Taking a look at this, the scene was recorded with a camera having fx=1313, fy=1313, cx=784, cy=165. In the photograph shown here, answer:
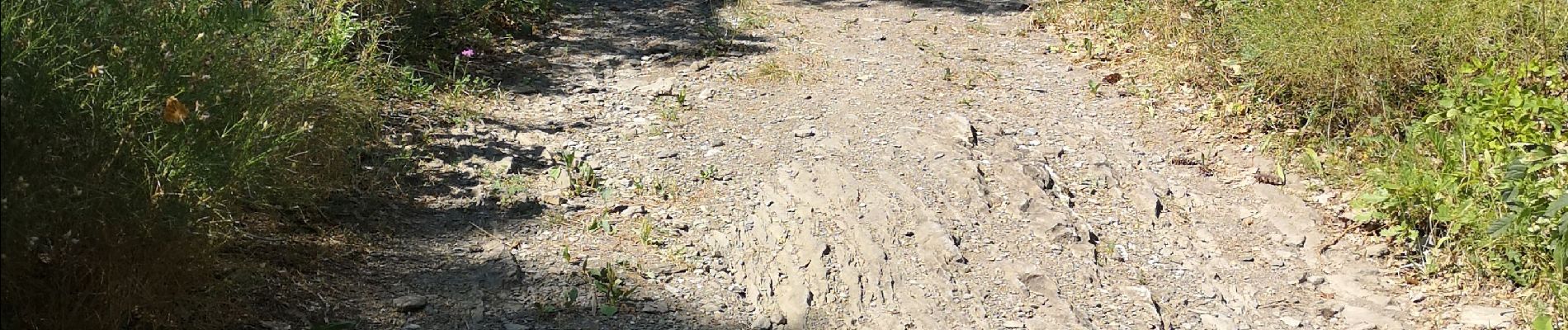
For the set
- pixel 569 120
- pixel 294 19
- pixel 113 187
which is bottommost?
pixel 569 120

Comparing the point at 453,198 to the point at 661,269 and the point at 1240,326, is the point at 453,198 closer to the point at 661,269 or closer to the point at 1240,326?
the point at 661,269

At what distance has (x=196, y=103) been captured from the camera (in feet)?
9.41

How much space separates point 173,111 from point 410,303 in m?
0.92

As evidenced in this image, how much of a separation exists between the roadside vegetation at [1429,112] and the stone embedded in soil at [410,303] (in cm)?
295

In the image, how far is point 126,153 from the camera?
2.70 meters

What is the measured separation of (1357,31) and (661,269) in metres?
2.60

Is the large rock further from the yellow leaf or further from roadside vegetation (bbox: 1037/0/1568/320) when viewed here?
the yellow leaf

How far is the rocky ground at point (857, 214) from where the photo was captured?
3.71 meters

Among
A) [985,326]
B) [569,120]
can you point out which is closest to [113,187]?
[985,326]

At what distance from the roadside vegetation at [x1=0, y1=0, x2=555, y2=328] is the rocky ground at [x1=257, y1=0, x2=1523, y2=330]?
14.9 inches

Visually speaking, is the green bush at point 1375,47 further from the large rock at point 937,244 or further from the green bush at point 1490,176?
the large rock at point 937,244

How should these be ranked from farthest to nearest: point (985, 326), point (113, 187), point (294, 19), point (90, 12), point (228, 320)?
point (294, 19)
point (985, 326)
point (228, 320)
point (90, 12)
point (113, 187)

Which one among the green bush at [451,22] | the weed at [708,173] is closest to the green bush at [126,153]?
the weed at [708,173]

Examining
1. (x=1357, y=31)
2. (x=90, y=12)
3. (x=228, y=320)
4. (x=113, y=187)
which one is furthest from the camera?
(x=1357, y=31)
